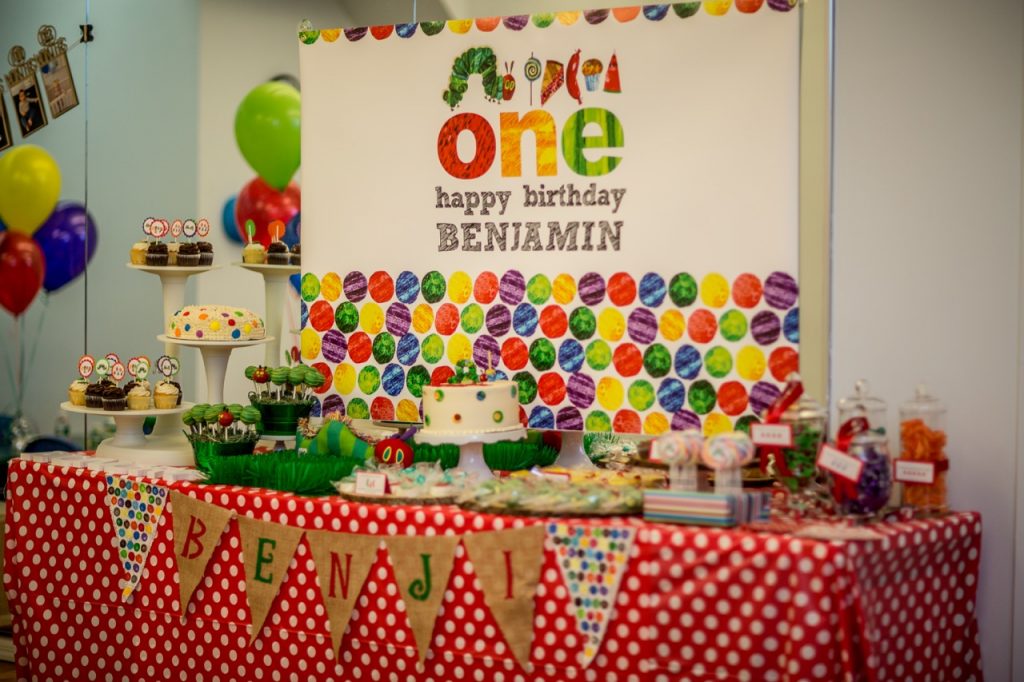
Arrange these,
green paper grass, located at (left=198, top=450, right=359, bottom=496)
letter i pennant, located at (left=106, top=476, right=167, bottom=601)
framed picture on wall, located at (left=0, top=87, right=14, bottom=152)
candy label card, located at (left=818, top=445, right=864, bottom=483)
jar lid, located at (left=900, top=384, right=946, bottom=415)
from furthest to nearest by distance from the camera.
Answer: framed picture on wall, located at (left=0, top=87, right=14, bottom=152)
letter i pennant, located at (left=106, top=476, right=167, bottom=601)
green paper grass, located at (left=198, top=450, right=359, bottom=496)
jar lid, located at (left=900, top=384, right=946, bottom=415)
candy label card, located at (left=818, top=445, right=864, bottom=483)

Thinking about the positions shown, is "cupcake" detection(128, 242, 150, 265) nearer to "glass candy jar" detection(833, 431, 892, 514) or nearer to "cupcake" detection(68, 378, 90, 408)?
"cupcake" detection(68, 378, 90, 408)

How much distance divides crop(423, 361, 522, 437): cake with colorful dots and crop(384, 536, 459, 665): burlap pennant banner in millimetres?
430

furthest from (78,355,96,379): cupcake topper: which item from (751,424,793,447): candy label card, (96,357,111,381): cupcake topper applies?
(751,424,793,447): candy label card

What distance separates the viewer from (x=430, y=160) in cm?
374

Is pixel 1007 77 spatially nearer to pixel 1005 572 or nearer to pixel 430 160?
pixel 1005 572

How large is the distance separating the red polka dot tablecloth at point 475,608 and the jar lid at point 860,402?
12.3 inches

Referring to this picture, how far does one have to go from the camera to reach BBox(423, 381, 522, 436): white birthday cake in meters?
3.34

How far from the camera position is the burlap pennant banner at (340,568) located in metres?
3.05

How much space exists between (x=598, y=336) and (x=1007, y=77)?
1.30 meters

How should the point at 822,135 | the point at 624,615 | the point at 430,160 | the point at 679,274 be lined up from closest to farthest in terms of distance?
the point at 624,615, the point at 822,135, the point at 679,274, the point at 430,160

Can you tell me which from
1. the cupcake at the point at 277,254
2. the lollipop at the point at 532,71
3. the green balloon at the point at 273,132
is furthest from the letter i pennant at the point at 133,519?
the lollipop at the point at 532,71

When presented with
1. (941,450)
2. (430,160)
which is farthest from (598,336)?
(941,450)

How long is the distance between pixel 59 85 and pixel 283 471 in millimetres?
2533

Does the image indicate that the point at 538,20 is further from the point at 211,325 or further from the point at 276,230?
the point at 211,325
